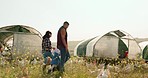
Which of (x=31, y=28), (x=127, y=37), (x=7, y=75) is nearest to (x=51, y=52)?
(x=7, y=75)

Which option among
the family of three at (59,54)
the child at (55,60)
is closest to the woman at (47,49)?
the family of three at (59,54)

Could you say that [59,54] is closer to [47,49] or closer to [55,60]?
[55,60]

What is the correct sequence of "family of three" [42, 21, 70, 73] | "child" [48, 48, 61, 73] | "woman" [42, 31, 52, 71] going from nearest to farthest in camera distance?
"family of three" [42, 21, 70, 73], "child" [48, 48, 61, 73], "woman" [42, 31, 52, 71]

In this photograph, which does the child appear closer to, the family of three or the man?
the family of three

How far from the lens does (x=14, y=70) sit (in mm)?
7500

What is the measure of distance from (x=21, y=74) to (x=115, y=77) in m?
2.48

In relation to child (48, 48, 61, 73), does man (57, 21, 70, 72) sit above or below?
above

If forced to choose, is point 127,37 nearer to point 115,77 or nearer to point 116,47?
point 116,47

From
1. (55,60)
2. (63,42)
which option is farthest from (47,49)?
(63,42)

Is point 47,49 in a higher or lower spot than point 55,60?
higher

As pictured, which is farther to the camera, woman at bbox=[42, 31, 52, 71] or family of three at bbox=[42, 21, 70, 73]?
woman at bbox=[42, 31, 52, 71]

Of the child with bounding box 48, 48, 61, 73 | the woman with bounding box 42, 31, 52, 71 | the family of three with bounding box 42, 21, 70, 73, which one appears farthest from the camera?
the woman with bounding box 42, 31, 52, 71

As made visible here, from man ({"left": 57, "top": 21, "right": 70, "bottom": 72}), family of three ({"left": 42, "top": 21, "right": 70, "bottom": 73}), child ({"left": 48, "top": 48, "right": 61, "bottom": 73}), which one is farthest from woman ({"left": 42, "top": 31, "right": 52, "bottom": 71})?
man ({"left": 57, "top": 21, "right": 70, "bottom": 72})

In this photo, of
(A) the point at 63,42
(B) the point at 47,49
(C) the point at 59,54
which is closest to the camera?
(A) the point at 63,42
